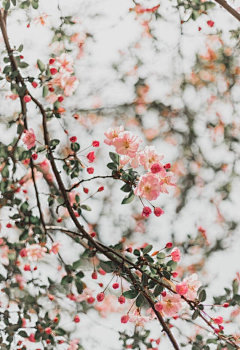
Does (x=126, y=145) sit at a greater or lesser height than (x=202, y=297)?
greater

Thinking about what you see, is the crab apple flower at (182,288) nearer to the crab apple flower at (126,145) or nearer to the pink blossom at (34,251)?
the crab apple flower at (126,145)

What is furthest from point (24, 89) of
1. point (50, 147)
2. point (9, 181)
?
point (9, 181)

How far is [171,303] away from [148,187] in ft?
1.25

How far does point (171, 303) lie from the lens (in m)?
1.27

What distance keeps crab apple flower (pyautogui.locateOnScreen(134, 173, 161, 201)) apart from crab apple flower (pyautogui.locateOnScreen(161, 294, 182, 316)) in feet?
1.08

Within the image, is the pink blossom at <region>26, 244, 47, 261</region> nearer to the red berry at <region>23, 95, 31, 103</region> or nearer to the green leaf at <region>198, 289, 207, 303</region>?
the red berry at <region>23, 95, 31, 103</region>

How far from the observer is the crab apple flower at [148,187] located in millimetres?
1163

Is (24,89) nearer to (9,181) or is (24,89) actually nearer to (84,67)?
(9,181)

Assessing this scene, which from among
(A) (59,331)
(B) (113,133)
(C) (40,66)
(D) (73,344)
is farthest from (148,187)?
(D) (73,344)

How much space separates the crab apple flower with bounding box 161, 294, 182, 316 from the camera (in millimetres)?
1266

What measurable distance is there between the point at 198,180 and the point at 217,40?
0.96 metres

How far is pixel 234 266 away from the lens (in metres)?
2.50

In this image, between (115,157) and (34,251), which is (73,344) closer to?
(34,251)

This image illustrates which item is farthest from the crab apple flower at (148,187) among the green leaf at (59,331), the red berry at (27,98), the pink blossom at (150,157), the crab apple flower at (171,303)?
the green leaf at (59,331)
